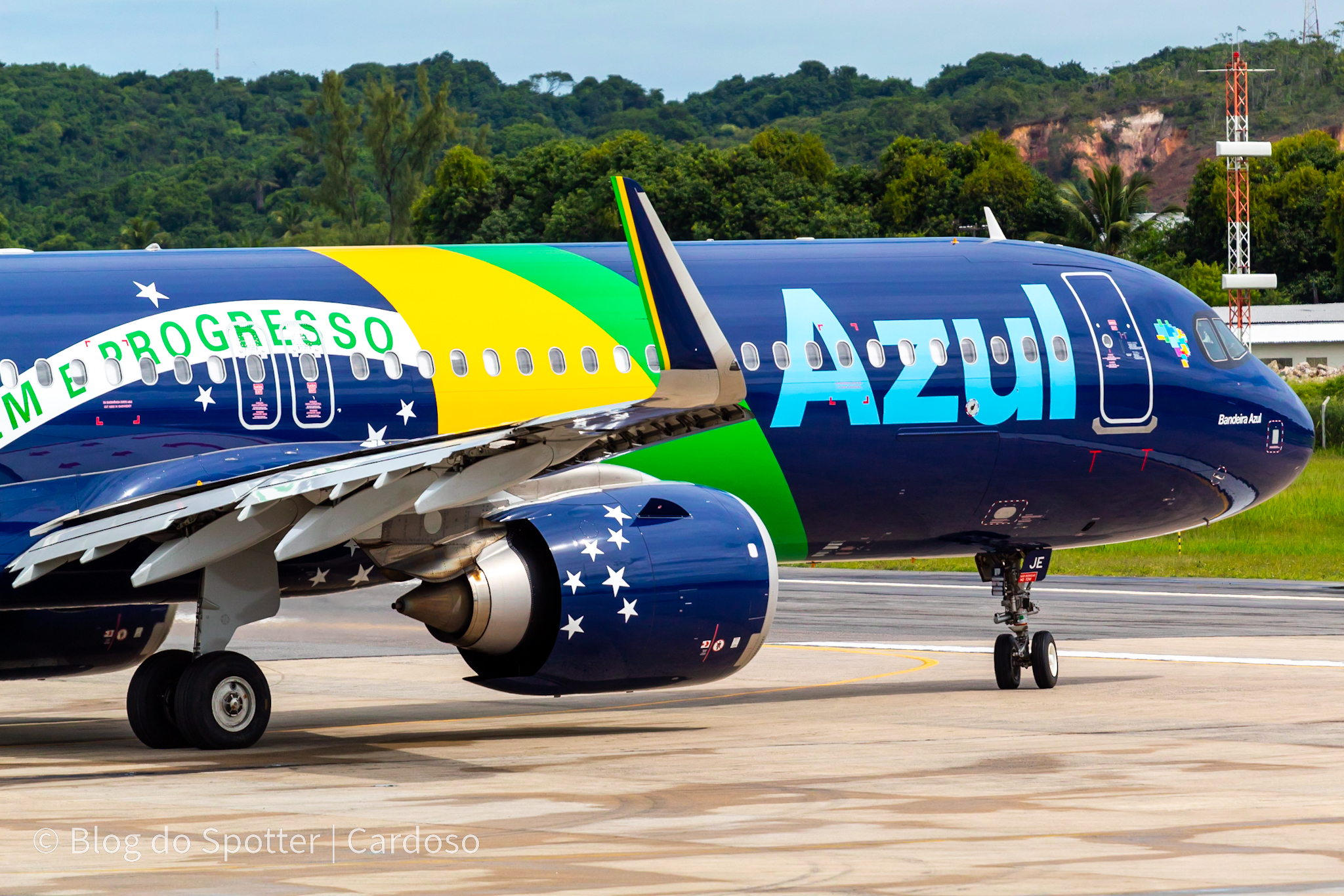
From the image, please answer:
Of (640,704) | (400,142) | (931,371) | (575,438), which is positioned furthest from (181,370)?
(400,142)

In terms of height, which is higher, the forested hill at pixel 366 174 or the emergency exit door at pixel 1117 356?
the forested hill at pixel 366 174

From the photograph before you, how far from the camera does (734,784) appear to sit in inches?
605

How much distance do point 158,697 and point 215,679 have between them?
76cm

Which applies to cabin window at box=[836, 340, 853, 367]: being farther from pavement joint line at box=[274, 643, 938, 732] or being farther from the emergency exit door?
pavement joint line at box=[274, 643, 938, 732]

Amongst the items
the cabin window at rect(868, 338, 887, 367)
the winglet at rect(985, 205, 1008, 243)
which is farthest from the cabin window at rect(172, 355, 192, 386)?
the winglet at rect(985, 205, 1008, 243)

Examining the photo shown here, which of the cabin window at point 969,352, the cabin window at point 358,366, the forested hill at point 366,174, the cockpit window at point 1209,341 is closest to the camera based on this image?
the cabin window at point 358,366

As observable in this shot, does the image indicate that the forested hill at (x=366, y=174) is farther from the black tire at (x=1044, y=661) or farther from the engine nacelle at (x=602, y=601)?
the engine nacelle at (x=602, y=601)

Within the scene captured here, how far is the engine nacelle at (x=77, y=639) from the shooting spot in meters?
19.6

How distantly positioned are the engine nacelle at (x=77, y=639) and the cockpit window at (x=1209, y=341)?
12537mm

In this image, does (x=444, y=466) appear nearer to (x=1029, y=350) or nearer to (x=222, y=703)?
(x=222, y=703)

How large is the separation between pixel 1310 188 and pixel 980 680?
9753cm

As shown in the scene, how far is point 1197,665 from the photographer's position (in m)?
26.1

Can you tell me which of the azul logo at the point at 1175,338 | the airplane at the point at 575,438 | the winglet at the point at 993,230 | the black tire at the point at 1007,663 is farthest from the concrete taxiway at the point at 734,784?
the winglet at the point at 993,230

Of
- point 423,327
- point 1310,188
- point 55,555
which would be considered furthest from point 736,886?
point 1310,188
